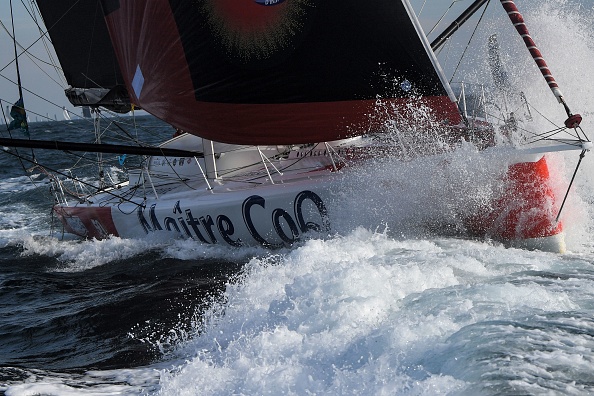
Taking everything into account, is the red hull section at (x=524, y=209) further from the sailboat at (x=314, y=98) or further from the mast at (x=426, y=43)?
the mast at (x=426, y=43)

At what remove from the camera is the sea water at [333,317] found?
3037 millimetres

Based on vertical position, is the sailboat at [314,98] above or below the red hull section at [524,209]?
above

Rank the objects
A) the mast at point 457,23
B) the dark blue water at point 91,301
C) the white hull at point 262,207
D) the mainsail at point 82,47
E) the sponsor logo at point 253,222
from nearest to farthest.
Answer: the dark blue water at point 91,301
the white hull at point 262,207
the sponsor logo at point 253,222
the mast at point 457,23
the mainsail at point 82,47

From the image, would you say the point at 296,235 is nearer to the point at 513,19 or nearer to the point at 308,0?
the point at 308,0

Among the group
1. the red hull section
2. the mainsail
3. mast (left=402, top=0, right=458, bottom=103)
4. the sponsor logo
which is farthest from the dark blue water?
mast (left=402, top=0, right=458, bottom=103)

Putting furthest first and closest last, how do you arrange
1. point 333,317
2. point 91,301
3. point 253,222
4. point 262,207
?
point 253,222
point 262,207
point 91,301
point 333,317

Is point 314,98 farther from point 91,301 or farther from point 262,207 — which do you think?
point 91,301

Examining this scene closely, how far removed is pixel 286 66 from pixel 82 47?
14.5ft

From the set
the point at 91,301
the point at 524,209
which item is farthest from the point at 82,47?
the point at 524,209

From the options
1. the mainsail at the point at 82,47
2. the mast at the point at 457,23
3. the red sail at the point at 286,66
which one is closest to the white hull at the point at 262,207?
the red sail at the point at 286,66

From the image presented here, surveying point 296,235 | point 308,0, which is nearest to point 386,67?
point 308,0

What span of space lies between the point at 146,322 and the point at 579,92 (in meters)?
5.45

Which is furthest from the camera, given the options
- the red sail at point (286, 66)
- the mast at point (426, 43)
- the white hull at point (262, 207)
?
the white hull at point (262, 207)

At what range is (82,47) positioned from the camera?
30.5 feet
